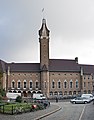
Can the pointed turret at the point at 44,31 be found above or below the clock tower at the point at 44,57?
above

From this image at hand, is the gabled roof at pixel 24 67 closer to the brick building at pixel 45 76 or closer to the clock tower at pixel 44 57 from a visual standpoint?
the brick building at pixel 45 76

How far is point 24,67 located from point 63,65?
1606 cm

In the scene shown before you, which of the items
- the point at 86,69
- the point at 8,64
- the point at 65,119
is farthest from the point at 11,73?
the point at 65,119

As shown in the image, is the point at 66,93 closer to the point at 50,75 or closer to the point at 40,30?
the point at 50,75

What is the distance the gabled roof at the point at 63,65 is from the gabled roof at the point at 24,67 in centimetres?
588

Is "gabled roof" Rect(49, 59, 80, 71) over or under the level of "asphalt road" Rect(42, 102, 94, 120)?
over

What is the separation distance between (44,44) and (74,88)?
2178cm

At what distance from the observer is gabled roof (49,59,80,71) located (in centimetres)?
11838

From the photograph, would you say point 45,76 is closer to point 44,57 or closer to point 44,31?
point 44,57

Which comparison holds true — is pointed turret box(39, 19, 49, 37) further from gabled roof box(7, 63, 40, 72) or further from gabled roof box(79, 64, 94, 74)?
gabled roof box(79, 64, 94, 74)

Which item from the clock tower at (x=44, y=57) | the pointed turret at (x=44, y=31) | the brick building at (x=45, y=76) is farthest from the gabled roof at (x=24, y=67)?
the pointed turret at (x=44, y=31)

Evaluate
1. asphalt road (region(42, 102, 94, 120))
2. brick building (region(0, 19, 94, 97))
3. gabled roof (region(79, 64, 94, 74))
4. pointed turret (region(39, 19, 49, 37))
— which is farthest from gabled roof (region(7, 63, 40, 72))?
asphalt road (region(42, 102, 94, 120))

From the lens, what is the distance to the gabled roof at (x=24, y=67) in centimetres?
11669

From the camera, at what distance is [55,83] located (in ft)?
382
